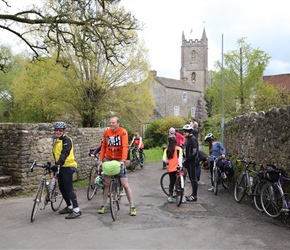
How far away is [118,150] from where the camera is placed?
7160 mm

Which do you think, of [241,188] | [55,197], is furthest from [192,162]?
[55,197]

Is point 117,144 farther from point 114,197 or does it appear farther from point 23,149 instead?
point 23,149

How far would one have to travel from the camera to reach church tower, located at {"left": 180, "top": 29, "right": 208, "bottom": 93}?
264 ft

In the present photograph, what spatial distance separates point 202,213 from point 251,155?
350 centimetres

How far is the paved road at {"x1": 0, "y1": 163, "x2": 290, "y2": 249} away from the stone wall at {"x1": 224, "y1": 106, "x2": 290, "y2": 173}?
1389 mm

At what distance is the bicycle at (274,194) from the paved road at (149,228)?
239 millimetres

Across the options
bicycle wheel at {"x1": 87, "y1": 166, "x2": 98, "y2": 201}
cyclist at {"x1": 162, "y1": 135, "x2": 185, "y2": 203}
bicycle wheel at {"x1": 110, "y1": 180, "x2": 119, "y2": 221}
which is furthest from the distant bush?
bicycle wheel at {"x1": 110, "y1": 180, "x2": 119, "y2": 221}

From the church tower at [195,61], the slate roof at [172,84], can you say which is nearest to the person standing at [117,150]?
the slate roof at [172,84]

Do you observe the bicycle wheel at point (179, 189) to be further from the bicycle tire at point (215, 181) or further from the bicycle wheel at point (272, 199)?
the bicycle tire at point (215, 181)

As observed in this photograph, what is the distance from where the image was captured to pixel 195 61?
8206 centimetres

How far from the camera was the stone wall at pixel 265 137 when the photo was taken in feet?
24.6

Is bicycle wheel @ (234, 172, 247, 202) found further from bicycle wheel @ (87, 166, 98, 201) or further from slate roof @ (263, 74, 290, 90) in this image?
slate roof @ (263, 74, 290, 90)

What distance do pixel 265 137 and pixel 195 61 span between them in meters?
75.5

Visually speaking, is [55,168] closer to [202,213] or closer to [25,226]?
[25,226]
